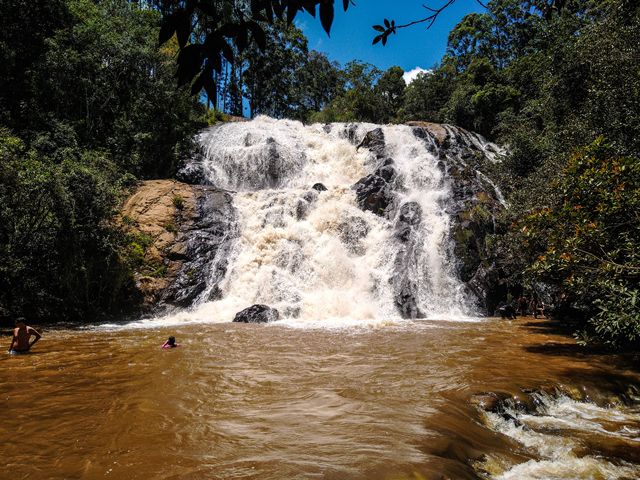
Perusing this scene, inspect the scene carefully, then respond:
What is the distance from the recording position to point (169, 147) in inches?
1008

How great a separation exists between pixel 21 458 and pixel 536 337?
11.8 meters

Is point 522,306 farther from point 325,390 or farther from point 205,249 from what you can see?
point 205,249

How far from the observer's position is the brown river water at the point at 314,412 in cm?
412

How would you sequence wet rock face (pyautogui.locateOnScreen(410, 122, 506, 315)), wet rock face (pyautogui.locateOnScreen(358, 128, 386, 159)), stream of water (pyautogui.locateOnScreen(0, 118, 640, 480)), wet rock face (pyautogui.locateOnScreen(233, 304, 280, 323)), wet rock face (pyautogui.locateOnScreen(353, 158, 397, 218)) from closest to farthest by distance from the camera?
stream of water (pyautogui.locateOnScreen(0, 118, 640, 480)), wet rock face (pyautogui.locateOnScreen(233, 304, 280, 323)), wet rock face (pyautogui.locateOnScreen(410, 122, 506, 315)), wet rock face (pyautogui.locateOnScreen(353, 158, 397, 218)), wet rock face (pyautogui.locateOnScreen(358, 128, 386, 159))

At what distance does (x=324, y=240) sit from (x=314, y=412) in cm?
1338

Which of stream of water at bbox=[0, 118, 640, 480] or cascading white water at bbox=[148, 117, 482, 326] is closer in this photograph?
stream of water at bbox=[0, 118, 640, 480]

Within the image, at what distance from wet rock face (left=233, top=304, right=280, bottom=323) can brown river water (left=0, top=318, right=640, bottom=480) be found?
3.62 metres

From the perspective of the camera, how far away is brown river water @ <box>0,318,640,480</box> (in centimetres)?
412

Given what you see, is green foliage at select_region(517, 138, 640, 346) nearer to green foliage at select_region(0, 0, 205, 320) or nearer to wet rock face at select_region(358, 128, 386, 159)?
green foliage at select_region(0, 0, 205, 320)

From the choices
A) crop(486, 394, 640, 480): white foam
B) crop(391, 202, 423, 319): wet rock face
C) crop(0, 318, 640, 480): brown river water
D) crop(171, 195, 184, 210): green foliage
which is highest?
crop(171, 195, 184, 210): green foliage

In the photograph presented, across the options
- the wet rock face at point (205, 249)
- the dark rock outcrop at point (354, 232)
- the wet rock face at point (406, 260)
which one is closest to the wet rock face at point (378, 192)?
the wet rock face at point (406, 260)

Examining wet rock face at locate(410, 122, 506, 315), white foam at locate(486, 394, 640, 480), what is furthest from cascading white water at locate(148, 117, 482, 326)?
white foam at locate(486, 394, 640, 480)

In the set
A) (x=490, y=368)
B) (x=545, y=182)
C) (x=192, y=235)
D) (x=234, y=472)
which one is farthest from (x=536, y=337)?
(x=192, y=235)

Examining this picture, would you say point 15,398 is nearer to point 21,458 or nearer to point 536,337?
point 21,458
